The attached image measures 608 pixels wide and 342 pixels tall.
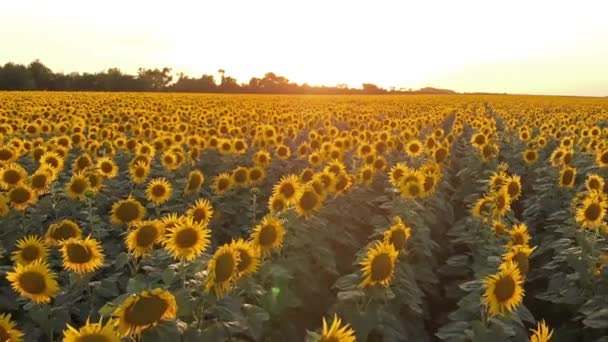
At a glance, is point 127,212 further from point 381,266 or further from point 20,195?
point 381,266

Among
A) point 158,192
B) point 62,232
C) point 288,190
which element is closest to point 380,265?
point 288,190

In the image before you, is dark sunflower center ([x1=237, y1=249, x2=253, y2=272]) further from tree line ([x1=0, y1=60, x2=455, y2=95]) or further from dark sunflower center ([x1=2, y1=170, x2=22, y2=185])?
tree line ([x1=0, y1=60, x2=455, y2=95])

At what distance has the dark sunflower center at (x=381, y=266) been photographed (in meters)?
4.26

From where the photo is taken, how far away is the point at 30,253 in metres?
4.82

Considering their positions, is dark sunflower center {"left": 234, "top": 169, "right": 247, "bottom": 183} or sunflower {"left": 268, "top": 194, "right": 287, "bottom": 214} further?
dark sunflower center {"left": 234, "top": 169, "right": 247, "bottom": 183}

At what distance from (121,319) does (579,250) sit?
4.83m

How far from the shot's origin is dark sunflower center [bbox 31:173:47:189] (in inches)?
286

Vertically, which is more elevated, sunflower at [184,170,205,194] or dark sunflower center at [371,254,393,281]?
dark sunflower center at [371,254,393,281]

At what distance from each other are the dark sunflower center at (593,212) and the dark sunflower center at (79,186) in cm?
569

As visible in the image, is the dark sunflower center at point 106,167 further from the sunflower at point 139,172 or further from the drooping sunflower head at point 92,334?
the drooping sunflower head at point 92,334

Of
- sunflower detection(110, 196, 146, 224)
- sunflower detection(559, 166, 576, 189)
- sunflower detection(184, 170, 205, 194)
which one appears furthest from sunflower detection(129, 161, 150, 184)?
sunflower detection(559, 166, 576, 189)

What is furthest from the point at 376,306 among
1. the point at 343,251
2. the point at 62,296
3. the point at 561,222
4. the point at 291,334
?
the point at 561,222

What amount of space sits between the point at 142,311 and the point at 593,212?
483cm

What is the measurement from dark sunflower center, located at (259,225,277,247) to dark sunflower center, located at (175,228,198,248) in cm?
78
